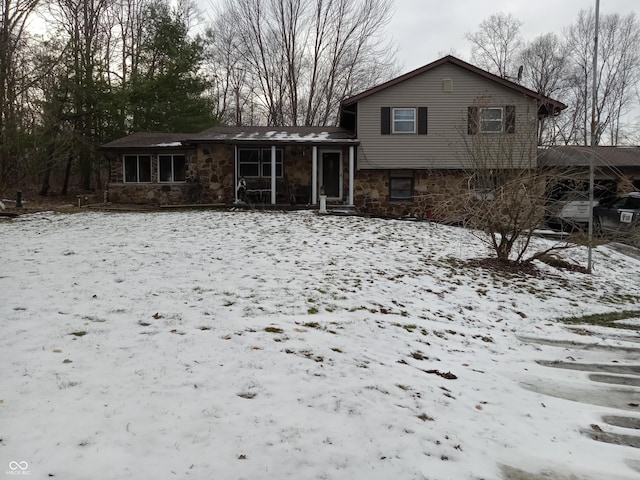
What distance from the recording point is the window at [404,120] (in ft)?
60.0

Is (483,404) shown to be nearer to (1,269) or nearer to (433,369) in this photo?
(433,369)

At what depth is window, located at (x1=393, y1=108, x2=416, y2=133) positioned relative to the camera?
720 inches

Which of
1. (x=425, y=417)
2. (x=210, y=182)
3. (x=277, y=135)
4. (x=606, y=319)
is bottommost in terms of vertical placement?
(x=606, y=319)

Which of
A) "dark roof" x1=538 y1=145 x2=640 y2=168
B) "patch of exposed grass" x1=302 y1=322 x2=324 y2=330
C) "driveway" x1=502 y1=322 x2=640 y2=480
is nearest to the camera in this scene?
"driveway" x1=502 y1=322 x2=640 y2=480

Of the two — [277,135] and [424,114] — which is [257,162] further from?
[424,114]

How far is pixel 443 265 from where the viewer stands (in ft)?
30.2

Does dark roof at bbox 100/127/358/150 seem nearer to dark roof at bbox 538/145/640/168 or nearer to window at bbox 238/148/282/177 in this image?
window at bbox 238/148/282/177

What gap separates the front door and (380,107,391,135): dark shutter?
2.15m

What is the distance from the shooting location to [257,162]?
19.1 metres

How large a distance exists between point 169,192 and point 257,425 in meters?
17.9

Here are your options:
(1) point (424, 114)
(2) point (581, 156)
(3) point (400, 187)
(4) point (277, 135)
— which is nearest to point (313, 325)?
(2) point (581, 156)

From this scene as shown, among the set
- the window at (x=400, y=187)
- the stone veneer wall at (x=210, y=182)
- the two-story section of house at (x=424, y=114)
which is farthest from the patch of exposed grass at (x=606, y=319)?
the stone veneer wall at (x=210, y=182)

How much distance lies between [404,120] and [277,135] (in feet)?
17.3

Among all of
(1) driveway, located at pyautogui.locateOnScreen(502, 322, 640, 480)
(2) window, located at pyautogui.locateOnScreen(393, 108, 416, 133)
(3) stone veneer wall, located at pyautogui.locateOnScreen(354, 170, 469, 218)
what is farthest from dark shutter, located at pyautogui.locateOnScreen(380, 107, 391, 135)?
(1) driveway, located at pyautogui.locateOnScreen(502, 322, 640, 480)
